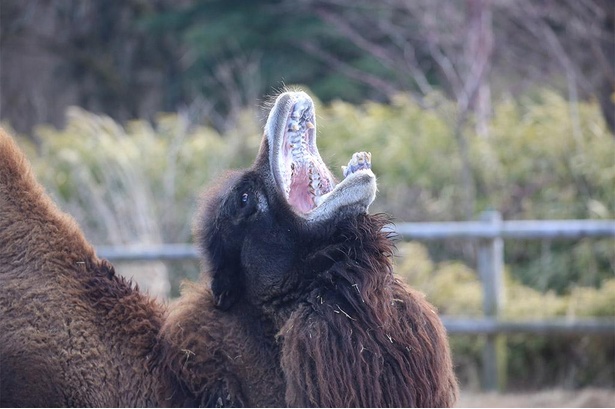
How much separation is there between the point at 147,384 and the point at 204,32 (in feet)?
60.8

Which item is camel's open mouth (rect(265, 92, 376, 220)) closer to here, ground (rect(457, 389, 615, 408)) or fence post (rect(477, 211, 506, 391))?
ground (rect(457, 389, 615, 408))

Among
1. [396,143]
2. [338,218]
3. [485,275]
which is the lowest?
[338,218]

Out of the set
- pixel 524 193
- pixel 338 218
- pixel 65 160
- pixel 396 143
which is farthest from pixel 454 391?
pixel 65 160

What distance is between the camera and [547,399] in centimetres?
799

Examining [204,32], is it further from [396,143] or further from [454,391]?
[454,391]

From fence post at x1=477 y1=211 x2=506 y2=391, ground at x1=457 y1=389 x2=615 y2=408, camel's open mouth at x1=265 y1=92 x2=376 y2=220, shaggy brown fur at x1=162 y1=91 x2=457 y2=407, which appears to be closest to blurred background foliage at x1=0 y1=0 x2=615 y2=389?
fence post at x1=477 y1=211 x2=506 y2=391

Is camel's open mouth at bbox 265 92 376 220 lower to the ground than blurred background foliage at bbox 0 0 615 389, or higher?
lower

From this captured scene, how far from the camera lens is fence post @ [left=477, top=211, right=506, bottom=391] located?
28.2ft

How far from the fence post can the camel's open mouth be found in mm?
4891

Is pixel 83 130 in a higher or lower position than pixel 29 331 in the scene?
higher

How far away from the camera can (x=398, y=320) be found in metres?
3.62

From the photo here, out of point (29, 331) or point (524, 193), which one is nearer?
point (29, 331)

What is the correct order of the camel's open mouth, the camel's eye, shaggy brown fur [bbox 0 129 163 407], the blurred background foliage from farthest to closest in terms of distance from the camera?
the blurred background foliage, the camel's eye, the camel's open mouth, shaggy brown fur [bbox 0 129 163 407]

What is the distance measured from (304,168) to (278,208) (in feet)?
0.63
